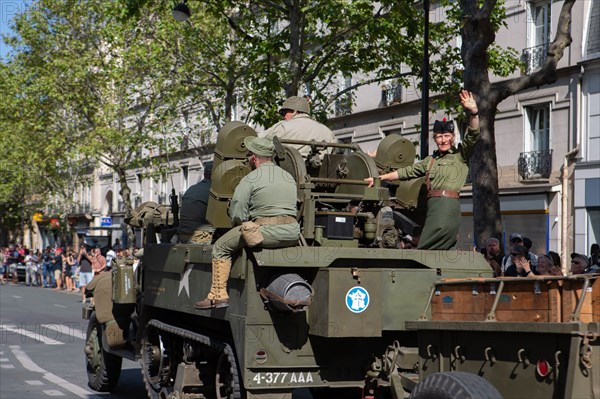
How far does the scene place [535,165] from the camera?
27.4 m

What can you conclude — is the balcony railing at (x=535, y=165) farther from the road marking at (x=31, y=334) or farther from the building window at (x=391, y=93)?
the road marking at (x=31, y=334)

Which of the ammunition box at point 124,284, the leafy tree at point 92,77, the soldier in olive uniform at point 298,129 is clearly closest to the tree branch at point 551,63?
the soldier in olive uniform at point 298,129

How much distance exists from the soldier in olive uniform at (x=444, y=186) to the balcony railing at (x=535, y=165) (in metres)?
18.8

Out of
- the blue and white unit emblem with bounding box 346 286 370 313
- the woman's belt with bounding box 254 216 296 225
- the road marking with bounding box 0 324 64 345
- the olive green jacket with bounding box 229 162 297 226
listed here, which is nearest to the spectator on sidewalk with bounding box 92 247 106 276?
the road marking with bounding box 0 324 64 345

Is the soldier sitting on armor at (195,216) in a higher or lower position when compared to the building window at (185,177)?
lower

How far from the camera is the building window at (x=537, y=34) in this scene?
27250 mm

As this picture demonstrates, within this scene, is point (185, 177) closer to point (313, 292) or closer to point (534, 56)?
point (534, 56)

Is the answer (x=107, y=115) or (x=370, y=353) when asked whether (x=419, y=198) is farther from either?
(x=107, y=115)

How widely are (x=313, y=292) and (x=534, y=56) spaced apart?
20.8 metres

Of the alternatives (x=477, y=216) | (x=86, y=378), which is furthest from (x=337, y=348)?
(x=477, y=216)

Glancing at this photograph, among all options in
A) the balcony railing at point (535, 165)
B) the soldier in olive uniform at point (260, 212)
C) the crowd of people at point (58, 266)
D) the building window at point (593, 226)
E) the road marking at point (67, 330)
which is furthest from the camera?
the crowd of people at point (58, 266)

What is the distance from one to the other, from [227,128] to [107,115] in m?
30.7

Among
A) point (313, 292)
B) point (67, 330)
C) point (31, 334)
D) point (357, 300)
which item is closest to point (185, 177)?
point (67, 330)

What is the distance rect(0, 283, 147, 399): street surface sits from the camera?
1265cm
